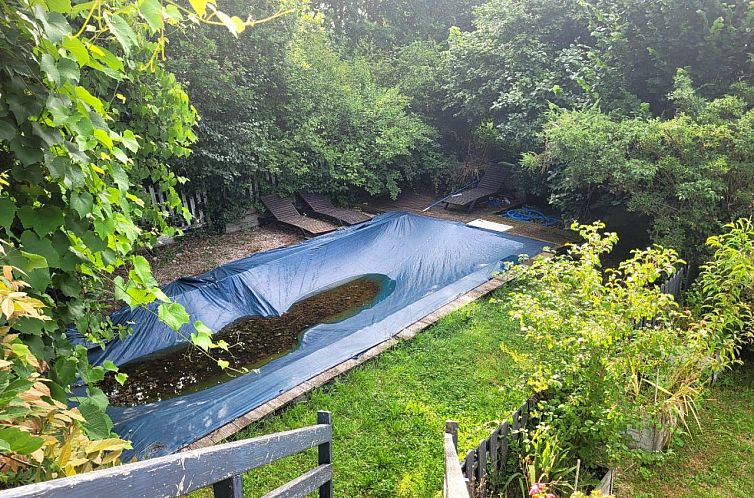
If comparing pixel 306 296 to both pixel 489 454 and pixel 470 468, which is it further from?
pixel 470 468

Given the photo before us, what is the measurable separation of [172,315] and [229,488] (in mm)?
594

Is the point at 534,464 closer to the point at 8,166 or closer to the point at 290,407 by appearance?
the point at 290,407

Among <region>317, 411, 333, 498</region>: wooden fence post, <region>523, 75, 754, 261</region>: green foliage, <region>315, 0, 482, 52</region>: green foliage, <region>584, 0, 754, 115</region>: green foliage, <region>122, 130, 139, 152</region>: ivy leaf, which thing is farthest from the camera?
<region>315, 0, 482, 52</region>: green foliage

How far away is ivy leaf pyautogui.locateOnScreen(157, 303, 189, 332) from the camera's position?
1314 mm

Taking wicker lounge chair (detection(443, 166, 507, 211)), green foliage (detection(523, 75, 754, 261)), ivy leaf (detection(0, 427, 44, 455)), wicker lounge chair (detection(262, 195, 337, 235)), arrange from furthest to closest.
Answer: wicker lounge chair (detection(443, 166, 507, 211))
wicker lounge chair (detection(262, 195, 337, 235))
green foliage (detection(523, 75, 754, 261))
ivy leaf (detection(0, 427, 44, 455))

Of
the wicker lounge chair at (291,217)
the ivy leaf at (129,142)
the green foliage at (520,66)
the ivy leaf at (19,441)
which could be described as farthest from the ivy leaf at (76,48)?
the green foliage at (520,66)

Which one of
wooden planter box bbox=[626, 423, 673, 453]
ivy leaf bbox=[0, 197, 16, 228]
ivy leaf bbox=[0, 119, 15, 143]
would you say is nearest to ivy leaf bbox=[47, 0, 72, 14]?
ivy leaf bbox=[0, 119, 15, 143]

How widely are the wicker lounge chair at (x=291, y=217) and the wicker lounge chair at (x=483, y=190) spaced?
269cm

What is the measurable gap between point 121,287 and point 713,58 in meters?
7.63

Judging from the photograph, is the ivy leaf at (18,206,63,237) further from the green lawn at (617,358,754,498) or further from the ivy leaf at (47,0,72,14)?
the green lawn at (617,358,754,498)

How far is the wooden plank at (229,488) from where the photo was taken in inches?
36.1

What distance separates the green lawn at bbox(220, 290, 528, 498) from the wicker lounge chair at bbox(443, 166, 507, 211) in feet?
14.8

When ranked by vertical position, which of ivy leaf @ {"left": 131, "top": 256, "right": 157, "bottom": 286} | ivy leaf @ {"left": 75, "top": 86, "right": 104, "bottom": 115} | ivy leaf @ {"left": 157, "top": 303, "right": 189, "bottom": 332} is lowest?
ivy leaf @ {"left": 157, "top": 303, "right": 189, "bottom": 332}

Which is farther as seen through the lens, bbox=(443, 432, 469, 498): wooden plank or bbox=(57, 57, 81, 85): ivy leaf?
bbox=(443, 432, 469, 498): wooden plank
